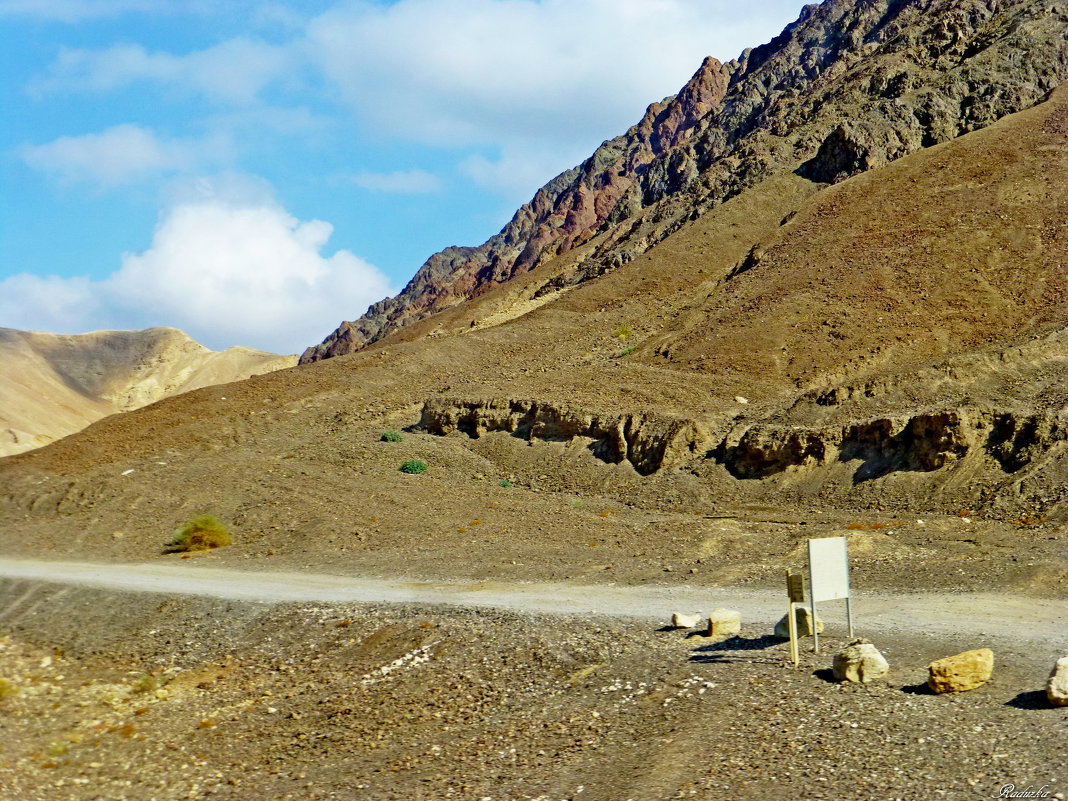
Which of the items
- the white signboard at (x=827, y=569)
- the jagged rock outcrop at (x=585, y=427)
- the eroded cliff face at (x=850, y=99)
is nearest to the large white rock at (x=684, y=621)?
the white signboard at (x=827, y=569)

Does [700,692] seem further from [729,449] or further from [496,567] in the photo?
[729,449]

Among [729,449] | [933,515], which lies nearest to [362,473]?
[729,449]

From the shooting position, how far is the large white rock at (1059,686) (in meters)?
8.03

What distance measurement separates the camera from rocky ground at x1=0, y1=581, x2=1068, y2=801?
7828 mm

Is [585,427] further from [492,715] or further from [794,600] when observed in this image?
[794,600]

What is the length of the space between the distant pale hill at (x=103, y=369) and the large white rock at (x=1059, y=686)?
86.7 meters

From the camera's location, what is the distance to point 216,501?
26.0 m

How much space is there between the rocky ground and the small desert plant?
7.06m

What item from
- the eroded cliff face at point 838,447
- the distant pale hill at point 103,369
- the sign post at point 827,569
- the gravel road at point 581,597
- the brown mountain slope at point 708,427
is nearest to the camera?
the sign post at point 827,569

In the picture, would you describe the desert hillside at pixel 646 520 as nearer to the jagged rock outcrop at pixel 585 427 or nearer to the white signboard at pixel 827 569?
→ the jagged rock outcrop at pixel 585 427

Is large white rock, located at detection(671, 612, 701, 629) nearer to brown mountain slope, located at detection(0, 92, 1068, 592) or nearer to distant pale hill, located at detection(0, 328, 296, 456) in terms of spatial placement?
brown mountain slope, located at detection(0, 92, 1068, 592)

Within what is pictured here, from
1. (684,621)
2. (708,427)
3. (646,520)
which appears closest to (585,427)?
(708,427)

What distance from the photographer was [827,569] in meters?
9.78

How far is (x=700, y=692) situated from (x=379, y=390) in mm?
31685
